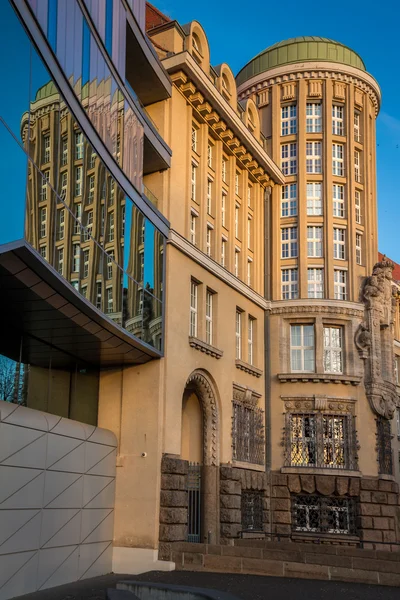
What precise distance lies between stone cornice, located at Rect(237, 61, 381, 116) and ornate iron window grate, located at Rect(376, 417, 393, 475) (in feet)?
54.0

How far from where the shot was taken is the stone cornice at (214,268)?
27.3 meters

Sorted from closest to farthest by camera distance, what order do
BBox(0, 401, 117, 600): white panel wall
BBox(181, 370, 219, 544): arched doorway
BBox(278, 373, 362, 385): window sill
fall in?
1. BBox(0, 401, 117, 600): white panel wall
2. BBox(181, 370, 219, 544): arched doorway
3. BBox(278, 373, 362, 385): window sill

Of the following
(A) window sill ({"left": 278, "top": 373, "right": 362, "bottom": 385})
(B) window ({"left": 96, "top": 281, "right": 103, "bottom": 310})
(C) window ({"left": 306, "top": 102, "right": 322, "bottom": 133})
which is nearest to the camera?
(B) window ({"left": 96, "top": 281, "right": 103, "bottom": 310})

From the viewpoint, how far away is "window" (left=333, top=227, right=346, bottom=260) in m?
36.5

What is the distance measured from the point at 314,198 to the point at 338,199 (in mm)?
1204

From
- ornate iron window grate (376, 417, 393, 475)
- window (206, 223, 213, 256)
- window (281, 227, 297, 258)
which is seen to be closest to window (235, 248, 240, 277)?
window (206, 223, 213, 256)

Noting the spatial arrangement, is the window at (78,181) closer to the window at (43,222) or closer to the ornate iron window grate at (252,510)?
the window at (43,222)

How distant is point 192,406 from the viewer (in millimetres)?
30016

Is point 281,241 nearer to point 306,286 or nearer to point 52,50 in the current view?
point 306,286

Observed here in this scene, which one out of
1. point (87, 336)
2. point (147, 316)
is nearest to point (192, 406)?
point (147, 316)

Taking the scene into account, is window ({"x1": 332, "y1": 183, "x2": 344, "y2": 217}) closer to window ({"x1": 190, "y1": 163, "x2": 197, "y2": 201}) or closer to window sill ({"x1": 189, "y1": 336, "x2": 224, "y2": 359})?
window ({"x1": 190, "y1": 163, "x2": 197, "y2": 201})

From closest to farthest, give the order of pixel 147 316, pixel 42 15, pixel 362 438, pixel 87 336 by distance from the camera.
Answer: pixel 42 15
pixel 87 336
pixel 147 316
pixel 362 438

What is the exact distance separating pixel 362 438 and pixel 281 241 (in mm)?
9723

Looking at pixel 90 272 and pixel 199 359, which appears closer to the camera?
pixel 90 272
